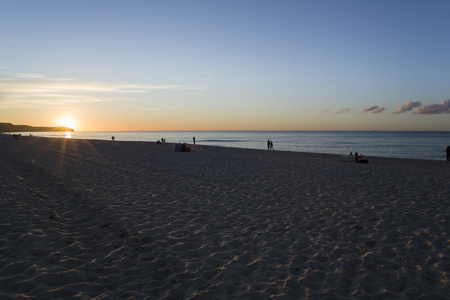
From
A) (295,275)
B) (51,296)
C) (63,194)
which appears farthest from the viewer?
(63,194)

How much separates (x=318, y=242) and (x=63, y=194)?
359 inches

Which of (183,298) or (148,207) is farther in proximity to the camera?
(148,207)

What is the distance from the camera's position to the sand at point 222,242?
14.3 feet

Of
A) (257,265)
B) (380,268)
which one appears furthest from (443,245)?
(257,265)

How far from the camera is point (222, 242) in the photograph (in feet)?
20.1

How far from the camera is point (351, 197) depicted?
1023 cm

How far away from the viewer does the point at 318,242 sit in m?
6.17

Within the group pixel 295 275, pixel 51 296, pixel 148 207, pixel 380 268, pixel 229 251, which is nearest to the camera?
pixel 51 296

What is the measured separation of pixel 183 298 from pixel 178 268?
91 cm

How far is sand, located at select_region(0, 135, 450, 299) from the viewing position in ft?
14.3

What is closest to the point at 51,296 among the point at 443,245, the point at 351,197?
the point at 443,245

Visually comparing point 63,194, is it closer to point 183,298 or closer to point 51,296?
point 51,296

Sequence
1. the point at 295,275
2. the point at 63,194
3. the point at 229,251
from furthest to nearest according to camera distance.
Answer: the point at 63,194, the point at 229,251, the point at 295,275

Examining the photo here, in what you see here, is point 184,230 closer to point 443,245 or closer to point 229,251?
point 229,251
